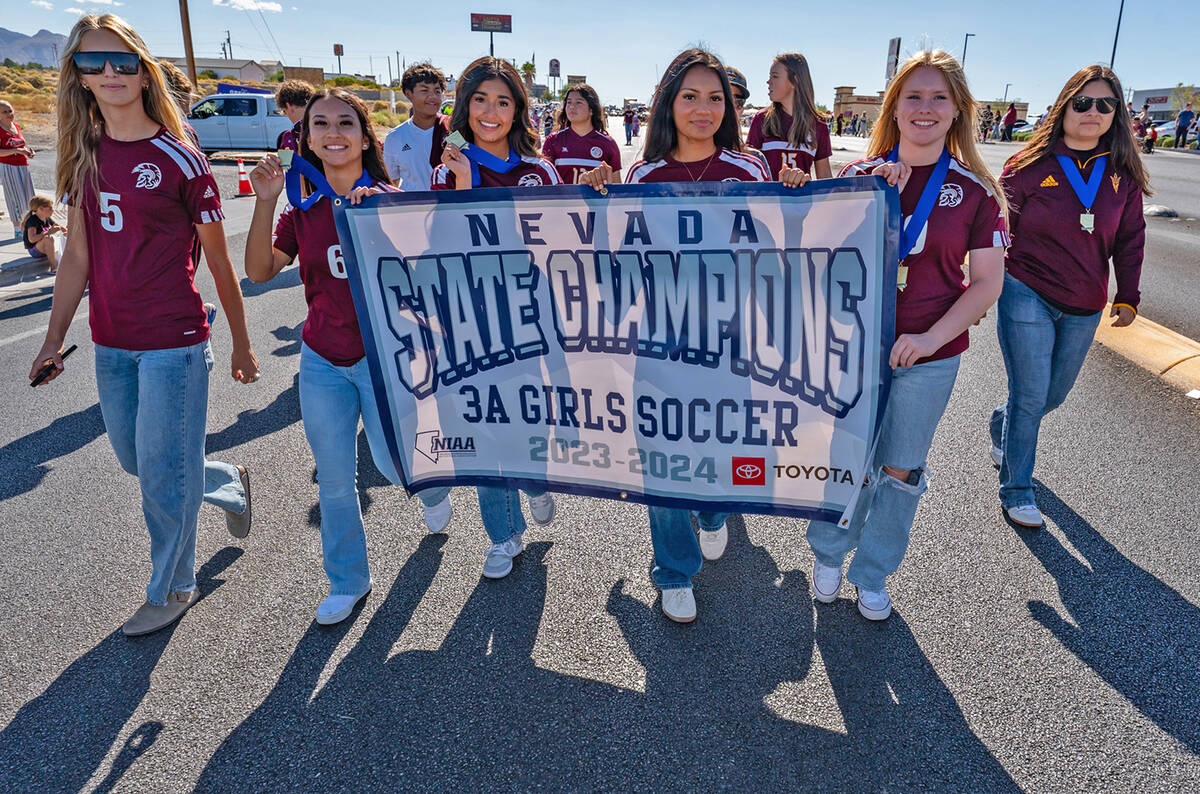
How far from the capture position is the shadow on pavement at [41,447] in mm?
4453

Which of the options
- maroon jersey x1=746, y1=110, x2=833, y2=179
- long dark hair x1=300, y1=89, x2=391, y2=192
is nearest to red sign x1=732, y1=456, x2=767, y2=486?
long dark hair x1=300, y1=89, x2=391, y2=192

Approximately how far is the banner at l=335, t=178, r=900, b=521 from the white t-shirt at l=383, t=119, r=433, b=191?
10.8 feet

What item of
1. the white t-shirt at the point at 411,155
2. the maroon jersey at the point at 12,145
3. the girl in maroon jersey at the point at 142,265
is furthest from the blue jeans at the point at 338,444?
the maroon jersey at the point at 12,145

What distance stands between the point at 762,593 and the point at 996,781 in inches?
47.0

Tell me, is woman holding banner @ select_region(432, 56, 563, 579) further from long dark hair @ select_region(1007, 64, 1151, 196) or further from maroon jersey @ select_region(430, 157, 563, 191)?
long dark hair @ select_region(1007, 64, 1151, 196)

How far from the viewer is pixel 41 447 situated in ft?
16.1

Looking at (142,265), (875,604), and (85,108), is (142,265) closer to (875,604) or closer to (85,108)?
(85,108)

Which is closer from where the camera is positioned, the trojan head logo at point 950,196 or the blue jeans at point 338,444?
the trojan head logo at point 950,196

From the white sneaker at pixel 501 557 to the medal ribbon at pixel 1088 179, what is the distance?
3110 millimetres

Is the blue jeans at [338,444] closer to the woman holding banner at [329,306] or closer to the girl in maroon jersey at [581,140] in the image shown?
the woman holding banner at [329,306]

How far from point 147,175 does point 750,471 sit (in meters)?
2.48

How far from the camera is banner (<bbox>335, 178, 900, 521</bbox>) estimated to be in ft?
9.42

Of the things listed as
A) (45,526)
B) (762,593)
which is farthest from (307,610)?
(762,593)

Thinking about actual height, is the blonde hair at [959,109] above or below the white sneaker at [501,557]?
above
